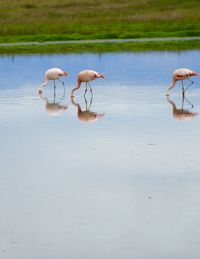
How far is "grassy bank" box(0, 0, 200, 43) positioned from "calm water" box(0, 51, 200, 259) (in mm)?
18582

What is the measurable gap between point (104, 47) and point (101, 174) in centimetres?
2194

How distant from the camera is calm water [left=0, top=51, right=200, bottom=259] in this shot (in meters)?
8.39

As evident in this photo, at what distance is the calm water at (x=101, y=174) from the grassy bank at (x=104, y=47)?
11.5 metres

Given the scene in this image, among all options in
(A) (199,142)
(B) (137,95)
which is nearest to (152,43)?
(B) (137,95)

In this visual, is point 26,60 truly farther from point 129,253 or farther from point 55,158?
point 129,253

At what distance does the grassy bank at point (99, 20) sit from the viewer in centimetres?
3838

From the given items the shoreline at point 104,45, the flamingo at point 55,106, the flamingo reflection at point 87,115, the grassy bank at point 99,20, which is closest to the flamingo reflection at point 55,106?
the flamingo at point 55,106

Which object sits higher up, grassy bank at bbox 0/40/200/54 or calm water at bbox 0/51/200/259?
calm water at bbox 0/51/200/259

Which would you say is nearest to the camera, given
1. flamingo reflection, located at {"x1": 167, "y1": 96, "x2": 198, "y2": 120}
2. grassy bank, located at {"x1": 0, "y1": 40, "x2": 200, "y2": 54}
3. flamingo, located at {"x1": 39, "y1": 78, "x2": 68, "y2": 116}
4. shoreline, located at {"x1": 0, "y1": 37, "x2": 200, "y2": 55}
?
flamingo reflection, located at {"x1": 167, "y1": 96, "x2": 198, "y2": 120}

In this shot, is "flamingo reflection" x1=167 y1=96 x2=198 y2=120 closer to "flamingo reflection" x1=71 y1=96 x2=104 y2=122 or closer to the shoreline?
"flamingo reflection" x1=71 y1=96 x2=104 y2=122

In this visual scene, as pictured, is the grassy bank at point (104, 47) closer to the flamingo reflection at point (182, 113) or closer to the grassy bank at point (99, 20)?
the grassy bank at point (99, 20)

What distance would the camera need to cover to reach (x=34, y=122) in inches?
603

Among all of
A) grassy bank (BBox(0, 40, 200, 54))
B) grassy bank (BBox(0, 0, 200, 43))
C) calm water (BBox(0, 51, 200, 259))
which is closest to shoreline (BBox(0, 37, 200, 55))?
grassy bank (BBox(0, 40, 200, 54))

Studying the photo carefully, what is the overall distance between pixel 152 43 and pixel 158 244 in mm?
25396
